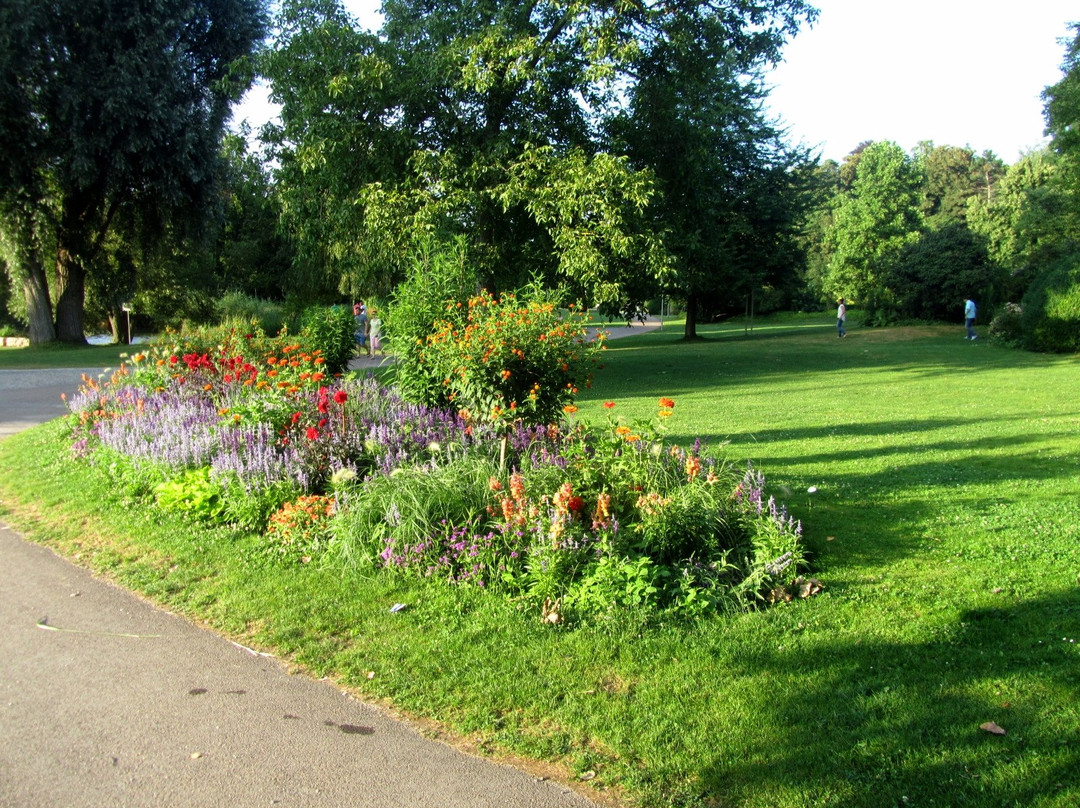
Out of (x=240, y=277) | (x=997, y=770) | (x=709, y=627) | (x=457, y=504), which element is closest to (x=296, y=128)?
(x=457, y=504)

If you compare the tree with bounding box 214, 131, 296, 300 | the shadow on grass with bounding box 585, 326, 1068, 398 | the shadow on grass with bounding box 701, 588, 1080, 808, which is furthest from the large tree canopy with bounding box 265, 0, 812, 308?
the tree with bounding box 214, 131, 296, 300

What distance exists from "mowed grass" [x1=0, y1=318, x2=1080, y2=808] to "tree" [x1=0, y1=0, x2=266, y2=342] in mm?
20583

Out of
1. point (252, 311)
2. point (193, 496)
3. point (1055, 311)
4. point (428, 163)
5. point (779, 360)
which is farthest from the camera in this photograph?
point (252, 311)

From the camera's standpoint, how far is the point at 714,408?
14320 mm

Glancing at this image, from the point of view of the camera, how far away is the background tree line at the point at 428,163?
16625 mm

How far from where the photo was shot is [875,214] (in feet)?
187

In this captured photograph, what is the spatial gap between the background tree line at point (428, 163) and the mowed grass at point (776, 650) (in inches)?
169

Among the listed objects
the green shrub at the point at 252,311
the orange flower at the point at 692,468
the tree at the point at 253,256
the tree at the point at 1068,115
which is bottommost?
the orange flower at the point at 692,468

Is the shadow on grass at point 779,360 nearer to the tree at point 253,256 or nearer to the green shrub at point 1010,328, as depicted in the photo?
the green shrub at point 1010,328

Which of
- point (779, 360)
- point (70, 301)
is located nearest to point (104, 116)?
point (70, 301)

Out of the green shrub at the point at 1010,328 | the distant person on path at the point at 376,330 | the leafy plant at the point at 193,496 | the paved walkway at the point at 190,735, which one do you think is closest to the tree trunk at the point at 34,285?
the distant person on path at the point at 376,330

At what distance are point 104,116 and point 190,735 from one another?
2595 centimetres

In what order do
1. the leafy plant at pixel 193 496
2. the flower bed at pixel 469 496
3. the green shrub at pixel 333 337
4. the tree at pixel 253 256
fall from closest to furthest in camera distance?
the flower bed at pixel 469 496 → the leafy plant at pixel 193 496 → the green shrub at pixel 333 337 → the tree at pixel 253 256

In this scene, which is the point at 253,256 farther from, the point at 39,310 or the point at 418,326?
the point at 418,326
